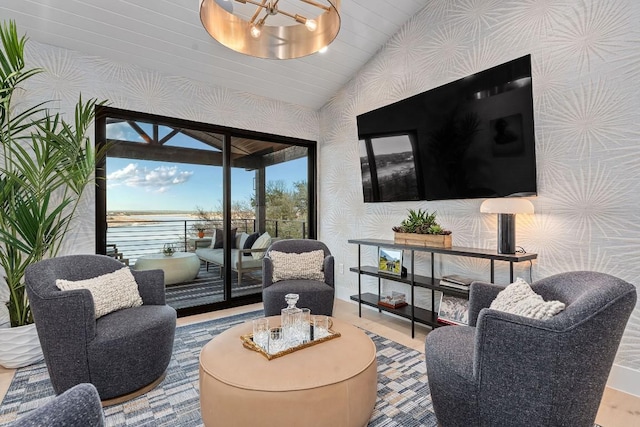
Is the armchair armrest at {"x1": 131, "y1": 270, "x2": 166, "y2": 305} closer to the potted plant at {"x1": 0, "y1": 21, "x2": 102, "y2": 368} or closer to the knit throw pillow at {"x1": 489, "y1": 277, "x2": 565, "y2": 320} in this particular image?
the potted plant at {"x1": 0, "y1": 21, "x2": 102, "y2": 368}

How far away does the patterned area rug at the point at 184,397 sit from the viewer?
1.81 meters

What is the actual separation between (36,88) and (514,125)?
4.10m

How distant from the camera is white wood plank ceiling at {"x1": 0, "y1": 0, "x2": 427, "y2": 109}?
2705 millimetres

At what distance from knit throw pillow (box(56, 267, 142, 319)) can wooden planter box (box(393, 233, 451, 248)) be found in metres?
2.36

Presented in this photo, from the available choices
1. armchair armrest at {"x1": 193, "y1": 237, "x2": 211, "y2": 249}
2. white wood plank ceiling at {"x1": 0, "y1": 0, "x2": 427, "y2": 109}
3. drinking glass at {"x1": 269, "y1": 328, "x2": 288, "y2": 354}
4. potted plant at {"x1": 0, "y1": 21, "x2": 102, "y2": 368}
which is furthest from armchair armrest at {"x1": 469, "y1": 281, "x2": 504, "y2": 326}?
potted plant at {"x1": 0, "y1": 21, "x2": 102, "y2": 368}

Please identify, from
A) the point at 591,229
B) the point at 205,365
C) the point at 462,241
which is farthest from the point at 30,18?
the point at 591,229

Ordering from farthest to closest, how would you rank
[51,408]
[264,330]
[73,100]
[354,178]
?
[354,178] → [73,100] → [264,330] → [51,408]

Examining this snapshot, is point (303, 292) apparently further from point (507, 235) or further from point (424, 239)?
point (507, 235)

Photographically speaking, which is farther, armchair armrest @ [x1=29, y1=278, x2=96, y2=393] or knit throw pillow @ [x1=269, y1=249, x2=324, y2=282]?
knit throw pillow @ [x1=269, y1=249, x2=324, y2=282]

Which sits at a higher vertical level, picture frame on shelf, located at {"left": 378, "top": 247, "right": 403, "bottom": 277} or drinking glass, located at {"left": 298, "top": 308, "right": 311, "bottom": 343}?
picture frame on shelf, located at {"left": 378, "top": 247, "right": 403, "bottom": 277}

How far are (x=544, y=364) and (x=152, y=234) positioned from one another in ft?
11.6

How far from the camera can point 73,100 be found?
9.98 ft

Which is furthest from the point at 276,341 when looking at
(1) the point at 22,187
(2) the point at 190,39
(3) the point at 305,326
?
(2) the point at 190,39

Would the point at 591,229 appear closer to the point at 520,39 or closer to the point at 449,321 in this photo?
the point at 449,321
